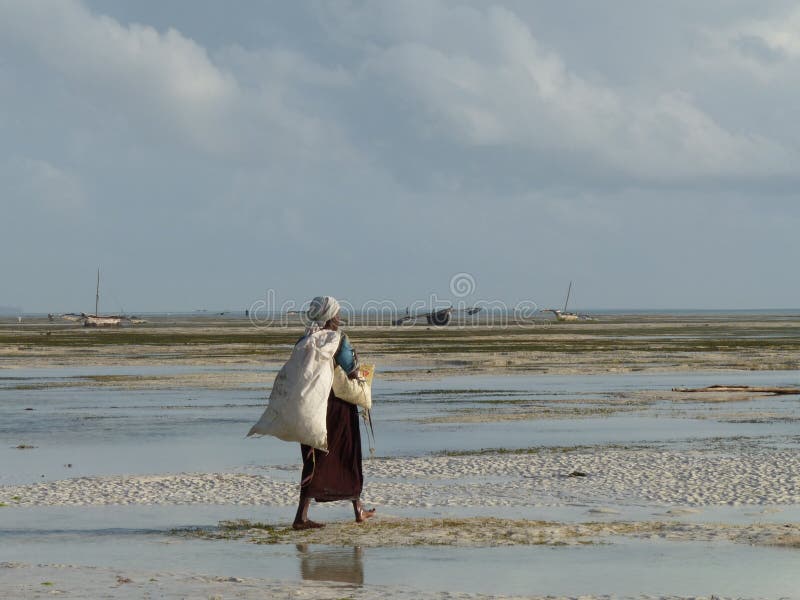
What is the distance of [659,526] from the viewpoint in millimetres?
11547

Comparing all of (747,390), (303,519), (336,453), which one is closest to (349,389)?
(336,453)

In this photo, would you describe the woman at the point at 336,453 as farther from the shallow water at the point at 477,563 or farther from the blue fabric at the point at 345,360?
the shallow water at the point at 477,563

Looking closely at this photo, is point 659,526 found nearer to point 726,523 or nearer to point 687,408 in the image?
point 726,523

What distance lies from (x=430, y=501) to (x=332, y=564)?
3418 millimetres

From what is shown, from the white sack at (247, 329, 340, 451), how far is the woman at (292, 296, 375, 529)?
0.44 ft

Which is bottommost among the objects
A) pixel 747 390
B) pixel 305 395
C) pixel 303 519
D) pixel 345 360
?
pixel 303 519

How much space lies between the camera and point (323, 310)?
1204cm

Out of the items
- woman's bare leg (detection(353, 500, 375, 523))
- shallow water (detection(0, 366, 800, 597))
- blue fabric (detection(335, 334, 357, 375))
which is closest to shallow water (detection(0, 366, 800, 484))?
shallow water (detection(0, 366, 800, 597))

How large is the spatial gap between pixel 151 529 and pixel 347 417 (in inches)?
86.9

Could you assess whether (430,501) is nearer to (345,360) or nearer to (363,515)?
(363,515)

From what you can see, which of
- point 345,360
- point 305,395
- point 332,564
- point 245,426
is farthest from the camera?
point 245,426

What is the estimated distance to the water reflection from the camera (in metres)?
9.56

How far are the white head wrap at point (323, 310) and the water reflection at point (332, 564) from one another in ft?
7.60

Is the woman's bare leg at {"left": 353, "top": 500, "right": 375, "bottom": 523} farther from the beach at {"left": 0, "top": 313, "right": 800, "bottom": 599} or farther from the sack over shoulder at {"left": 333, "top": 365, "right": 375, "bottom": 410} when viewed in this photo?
the sack over shoulder at {"left": 333, "top": 365, "right": 375, "bottom": 410}
